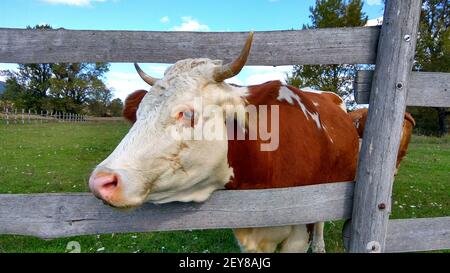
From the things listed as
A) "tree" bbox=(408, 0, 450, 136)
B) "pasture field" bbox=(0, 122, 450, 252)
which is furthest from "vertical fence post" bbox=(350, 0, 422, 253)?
"tree" bbox=(408, 0, 450, 136)

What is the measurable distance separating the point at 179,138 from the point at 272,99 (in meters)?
0.96

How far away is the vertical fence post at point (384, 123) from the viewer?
2609 mm

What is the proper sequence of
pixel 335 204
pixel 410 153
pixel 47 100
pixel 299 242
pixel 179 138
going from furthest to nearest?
pixel 47 100 < pixel 410 153 < pixel 299 242 < pixel 335 204 < pixel 179 138

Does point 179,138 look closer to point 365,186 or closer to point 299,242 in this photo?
point 365,186

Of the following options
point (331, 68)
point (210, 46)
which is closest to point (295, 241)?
point (210, 46)

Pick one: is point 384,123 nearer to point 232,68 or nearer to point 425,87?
point 425,87

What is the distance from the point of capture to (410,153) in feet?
55.3

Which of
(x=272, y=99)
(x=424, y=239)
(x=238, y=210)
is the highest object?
(x=272, y=99)

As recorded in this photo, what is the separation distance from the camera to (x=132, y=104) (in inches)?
126

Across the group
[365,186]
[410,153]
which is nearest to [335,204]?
[365,186]

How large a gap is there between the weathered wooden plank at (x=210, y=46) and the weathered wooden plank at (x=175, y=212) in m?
0.86

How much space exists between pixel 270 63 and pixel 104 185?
4.19ft

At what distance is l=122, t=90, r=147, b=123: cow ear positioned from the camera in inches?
126

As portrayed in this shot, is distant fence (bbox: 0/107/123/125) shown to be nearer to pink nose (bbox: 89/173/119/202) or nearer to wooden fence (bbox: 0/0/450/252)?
wooden fence (bbox: 0/0/450/252)
